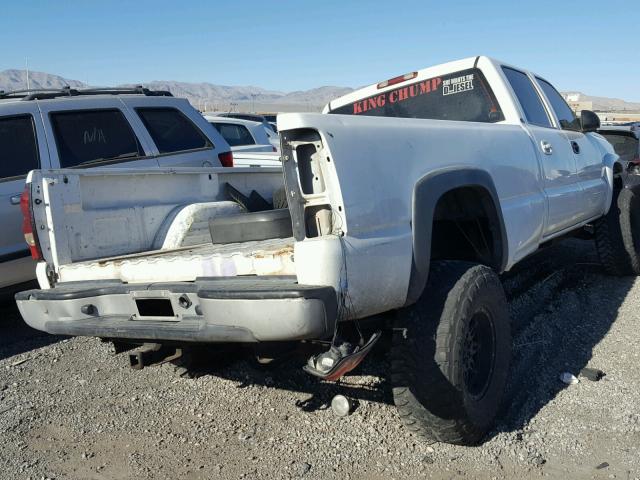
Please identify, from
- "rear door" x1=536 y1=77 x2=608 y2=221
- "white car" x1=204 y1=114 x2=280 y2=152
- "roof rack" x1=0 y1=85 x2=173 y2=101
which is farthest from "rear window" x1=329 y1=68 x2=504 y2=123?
"white car" x1=204 y1=114 x2=280 y2=152

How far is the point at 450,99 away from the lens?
4699mm

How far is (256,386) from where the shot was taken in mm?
4070

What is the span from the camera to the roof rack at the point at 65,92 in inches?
236

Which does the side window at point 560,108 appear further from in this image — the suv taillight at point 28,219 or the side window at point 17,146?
the side window at point 17,146

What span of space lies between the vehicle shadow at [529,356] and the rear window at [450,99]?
5.38 feet

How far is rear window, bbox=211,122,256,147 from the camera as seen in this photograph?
1245 cm

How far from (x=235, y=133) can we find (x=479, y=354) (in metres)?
9.89

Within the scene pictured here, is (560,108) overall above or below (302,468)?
above

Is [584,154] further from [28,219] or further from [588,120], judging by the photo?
[28,219]

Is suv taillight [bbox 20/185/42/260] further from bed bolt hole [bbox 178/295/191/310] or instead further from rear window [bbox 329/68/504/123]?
rear window [bbox 329/68/504/123]

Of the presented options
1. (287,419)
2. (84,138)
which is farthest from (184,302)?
(84,138)

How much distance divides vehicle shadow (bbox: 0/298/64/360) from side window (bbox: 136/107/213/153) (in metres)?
2.11

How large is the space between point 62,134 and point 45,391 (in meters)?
2.61

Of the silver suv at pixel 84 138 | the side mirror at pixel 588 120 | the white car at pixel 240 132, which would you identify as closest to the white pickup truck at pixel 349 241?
the side mirror at pixel 588 120
